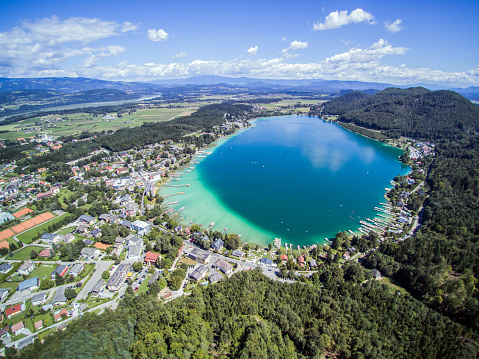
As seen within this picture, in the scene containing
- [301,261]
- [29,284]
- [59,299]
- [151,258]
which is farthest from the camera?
[151,258]

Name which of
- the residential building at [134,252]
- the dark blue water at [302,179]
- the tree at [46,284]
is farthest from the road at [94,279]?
the dark blue water at [302,179]

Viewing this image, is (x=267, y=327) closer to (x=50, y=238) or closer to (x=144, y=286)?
(x=144, y=286)

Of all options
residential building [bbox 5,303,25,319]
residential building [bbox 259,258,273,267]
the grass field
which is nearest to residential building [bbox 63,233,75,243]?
residential building [bbox 5,303,25,319]

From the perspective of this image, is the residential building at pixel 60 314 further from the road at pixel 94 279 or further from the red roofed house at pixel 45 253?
the red roofed house at pixel 45 253

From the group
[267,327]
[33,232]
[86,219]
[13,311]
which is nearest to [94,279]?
[13,311]

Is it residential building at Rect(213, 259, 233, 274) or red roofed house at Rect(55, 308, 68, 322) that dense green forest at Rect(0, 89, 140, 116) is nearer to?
red roofed house at Rect(55, 308, 68, 322)

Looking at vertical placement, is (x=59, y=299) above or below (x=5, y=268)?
below
